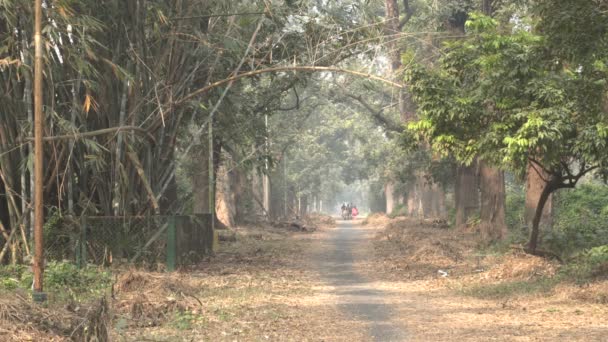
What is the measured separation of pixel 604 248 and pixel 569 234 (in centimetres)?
397

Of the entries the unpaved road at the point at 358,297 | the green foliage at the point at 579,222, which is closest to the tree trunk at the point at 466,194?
the green foliage at the point at 579,222

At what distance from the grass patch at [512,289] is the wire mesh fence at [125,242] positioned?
646 centimetres

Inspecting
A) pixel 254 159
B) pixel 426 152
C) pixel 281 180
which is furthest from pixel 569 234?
pixel 281 180

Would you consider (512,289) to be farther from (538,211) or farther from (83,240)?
(83,240)

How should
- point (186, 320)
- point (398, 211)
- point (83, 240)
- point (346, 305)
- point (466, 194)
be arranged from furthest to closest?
1. point (398, 211)
2. point (466, 194)
3. point (83, 240)
4. point (346, 305)
5. point (186, 320)

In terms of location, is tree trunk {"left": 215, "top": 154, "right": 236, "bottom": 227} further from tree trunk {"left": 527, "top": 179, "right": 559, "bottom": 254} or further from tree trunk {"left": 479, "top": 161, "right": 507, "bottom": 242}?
tree trunk {"left": 527, "top": 179, "right": 559, "bottom": 254}

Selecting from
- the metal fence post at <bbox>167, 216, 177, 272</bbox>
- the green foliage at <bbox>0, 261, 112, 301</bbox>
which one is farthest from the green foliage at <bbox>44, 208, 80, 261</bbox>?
the metal fence post at <bbox>167, 216, 177, 272</bbox>

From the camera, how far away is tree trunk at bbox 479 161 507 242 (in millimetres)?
22797

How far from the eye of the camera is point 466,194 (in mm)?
29547

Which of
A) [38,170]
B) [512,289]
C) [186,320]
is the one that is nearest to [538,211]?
[512,289]

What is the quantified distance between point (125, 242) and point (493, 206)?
39.5ft

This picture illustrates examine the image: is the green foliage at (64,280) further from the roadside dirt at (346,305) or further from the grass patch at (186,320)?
the grass patch at (186,320)

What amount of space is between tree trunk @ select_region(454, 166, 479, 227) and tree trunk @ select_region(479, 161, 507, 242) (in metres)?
5.68

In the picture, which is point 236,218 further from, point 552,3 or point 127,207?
point 552,3
